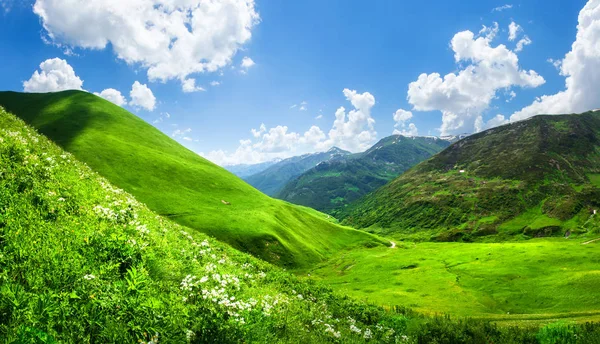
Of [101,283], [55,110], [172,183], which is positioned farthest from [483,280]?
[55,110]

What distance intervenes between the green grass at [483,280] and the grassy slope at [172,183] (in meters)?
15.8

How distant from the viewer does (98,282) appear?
9484mm

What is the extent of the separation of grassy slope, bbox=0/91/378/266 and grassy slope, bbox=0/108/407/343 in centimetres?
6266

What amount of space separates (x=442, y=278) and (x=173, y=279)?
93.6 m

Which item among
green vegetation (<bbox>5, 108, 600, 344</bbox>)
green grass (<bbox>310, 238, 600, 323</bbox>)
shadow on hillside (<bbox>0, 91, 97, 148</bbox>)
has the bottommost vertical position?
green grass (<bbox>310, 238, 600, 323</bbox>)

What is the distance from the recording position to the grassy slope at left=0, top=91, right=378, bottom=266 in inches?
3211

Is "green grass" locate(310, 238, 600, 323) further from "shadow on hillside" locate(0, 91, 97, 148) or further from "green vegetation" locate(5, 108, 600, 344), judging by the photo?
"shadow on hillside" locate(0, 91, 97, 148)

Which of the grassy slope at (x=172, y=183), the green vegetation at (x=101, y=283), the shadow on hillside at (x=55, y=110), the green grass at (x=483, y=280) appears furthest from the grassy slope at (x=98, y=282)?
the shadow on hillside at (x=55, y=110)

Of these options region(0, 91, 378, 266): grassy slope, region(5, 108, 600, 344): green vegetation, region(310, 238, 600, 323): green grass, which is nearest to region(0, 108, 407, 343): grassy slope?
region(5, 108, 600, 344): green vegetation

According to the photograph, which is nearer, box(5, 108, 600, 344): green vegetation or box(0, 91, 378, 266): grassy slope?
box(5, 108, 600, 344): green vegetation

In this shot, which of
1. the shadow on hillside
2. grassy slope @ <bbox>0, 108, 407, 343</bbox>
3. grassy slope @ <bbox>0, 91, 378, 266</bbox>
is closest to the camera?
grassy slope @ <bbox>0, 108, 407, 343</bbox>

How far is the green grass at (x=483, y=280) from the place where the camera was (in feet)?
201

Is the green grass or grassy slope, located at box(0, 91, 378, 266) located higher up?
grassy slope, located at box(0, 91, 378, 266)

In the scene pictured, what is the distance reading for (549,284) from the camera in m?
72.4
